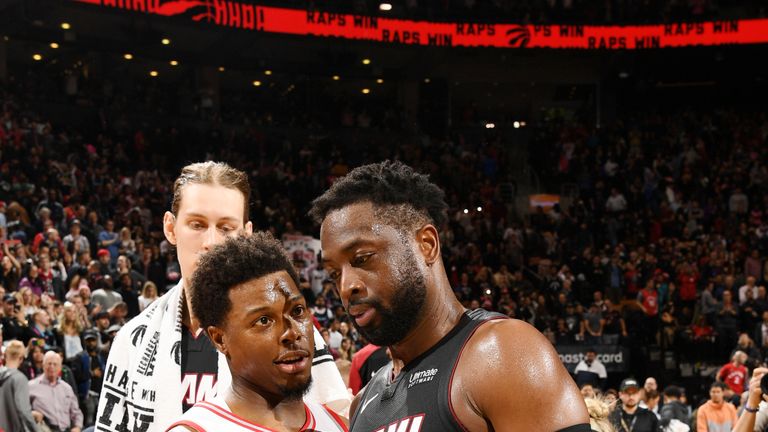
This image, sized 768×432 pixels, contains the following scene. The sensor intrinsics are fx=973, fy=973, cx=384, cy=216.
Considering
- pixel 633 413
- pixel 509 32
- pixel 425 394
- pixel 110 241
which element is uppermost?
pixel 509 32

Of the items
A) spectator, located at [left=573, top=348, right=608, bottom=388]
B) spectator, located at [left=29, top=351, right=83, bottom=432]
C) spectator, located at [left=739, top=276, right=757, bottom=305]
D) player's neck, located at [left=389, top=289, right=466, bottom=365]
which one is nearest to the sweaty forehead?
player's neck, located at [left=389, top=289, right=466, bottom=365]

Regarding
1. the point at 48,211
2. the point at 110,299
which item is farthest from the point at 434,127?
the point at 110,299

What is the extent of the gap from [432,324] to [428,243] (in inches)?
8.1

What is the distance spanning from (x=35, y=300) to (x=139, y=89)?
14.1m

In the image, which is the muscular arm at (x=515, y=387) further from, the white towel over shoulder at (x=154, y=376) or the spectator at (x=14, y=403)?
the spectator at (x=14, y=403)

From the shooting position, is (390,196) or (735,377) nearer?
(390,196)

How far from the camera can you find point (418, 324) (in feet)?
8.04

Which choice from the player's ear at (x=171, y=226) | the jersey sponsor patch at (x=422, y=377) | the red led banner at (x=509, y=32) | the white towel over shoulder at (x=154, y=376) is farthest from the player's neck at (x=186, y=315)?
the red led banner at (x=509, y=32)

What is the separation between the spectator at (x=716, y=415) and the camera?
426 inches

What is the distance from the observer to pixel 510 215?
23.3 meters

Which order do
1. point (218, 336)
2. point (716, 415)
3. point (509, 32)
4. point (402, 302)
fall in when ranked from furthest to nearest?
point (509, 32), point (716, 415), point (218, 336), point (402, 302)

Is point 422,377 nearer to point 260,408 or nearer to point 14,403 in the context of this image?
point 260,408

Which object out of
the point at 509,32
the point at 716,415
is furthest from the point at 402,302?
the point at 509,32

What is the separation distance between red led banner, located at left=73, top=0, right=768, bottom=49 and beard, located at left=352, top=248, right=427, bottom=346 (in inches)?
852
